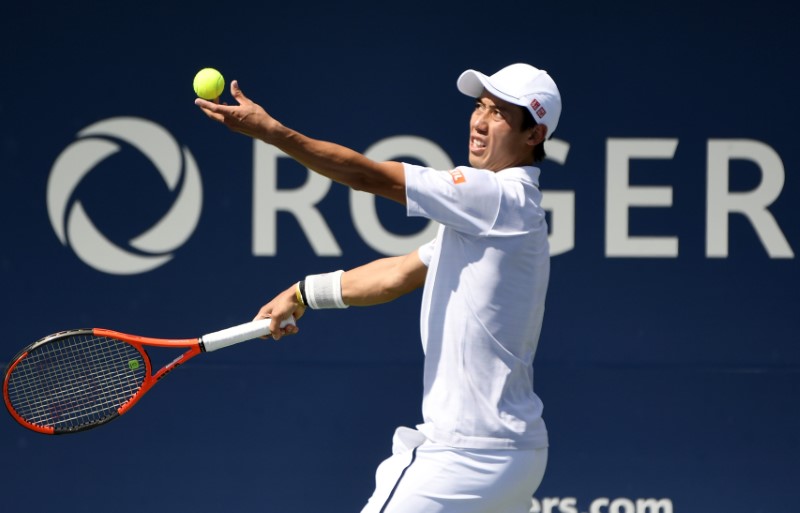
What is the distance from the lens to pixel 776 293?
16.8ft

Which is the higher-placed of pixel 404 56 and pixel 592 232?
pixel 404 56

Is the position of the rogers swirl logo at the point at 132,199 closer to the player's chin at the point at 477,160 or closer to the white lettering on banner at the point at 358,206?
the white lettering on banner at the point at 358,206

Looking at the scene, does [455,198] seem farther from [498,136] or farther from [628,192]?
[628,192]

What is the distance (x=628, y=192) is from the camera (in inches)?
200

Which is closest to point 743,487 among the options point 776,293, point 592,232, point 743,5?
point 776,293

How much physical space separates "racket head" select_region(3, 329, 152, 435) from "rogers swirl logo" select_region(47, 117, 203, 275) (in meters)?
0.49

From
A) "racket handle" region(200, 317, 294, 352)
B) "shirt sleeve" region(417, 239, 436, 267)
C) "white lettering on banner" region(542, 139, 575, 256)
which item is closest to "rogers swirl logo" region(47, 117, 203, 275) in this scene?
"white lettering on banner" region(542, 139, 575, 256)

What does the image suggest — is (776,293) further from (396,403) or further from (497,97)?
(497,97)

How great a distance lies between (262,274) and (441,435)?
1886mm

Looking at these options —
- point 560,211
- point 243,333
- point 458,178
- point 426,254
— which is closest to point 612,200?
point 560,211

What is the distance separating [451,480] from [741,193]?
2240 millimetres

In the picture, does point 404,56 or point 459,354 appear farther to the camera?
point 404,56

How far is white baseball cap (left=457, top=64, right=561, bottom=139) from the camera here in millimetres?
3408

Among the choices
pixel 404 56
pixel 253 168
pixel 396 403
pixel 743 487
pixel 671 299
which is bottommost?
pixel 743 487
